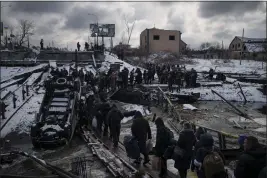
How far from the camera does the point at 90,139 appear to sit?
12.5m

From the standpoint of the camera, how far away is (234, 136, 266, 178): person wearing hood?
496cm

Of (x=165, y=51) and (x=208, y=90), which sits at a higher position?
(x=165, y=51)

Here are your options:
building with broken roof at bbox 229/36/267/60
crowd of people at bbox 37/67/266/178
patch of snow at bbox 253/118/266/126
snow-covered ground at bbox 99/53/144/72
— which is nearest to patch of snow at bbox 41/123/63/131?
crowd of people at bbox 37/67/266/178

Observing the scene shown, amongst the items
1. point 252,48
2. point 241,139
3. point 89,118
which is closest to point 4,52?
point 89,118

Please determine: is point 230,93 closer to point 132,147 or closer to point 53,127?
point 53,127

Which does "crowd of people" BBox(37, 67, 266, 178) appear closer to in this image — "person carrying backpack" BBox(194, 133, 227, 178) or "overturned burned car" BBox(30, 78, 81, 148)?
"person carrying backpack" BBox(194, 133, 227, 178)

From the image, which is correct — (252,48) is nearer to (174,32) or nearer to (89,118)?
(174,32)

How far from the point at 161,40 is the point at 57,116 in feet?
158

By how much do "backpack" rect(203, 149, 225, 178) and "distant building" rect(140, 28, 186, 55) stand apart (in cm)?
5477

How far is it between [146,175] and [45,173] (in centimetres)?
303

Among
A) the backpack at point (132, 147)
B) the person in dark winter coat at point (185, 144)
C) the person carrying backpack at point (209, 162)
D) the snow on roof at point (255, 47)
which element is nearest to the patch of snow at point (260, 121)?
the backpack at point (132, 147)

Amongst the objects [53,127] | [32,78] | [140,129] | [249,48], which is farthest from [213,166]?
[249,48]

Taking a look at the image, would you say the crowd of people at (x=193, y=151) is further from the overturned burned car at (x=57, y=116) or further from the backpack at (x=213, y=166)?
the overturned burned car at (x=57, y=116)

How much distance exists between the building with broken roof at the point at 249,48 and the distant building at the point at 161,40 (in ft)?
40.0
